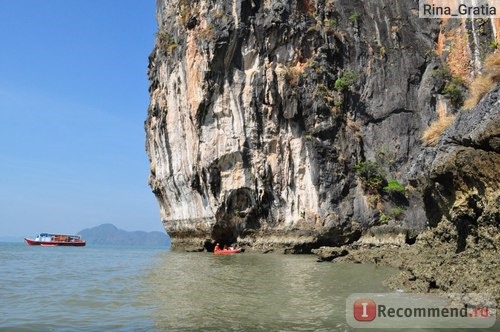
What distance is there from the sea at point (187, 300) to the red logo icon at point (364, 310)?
31 cm

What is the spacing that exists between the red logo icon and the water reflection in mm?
294

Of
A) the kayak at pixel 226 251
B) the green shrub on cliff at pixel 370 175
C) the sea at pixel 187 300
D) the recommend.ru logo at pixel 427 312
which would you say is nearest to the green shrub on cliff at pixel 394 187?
the green shrub on cliff at pixel 370 175

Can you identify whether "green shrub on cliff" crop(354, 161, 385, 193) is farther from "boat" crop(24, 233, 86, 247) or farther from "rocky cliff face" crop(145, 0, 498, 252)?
"boat" crop(24, 233, 86, 247)

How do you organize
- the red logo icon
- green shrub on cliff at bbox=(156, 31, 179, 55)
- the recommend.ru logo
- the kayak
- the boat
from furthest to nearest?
the boat → green shrub on cliff at bbox=(156, 31, 179, 55) → the kayak → the red logo icon → the recommend.ru logo

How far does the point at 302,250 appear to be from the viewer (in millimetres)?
28844

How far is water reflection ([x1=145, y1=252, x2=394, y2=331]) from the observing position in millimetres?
8359

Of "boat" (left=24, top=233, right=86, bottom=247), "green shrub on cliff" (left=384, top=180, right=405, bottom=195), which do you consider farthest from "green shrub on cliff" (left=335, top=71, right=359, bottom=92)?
"boat" (left=24, top=233, right=86, bottom=247)

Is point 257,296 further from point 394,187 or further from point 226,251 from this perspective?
point 226,251

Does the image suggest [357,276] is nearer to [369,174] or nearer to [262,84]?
[369,174]

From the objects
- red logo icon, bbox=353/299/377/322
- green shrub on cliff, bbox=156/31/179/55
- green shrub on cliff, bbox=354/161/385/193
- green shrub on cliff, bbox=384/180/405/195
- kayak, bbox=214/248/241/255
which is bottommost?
red logo icon, bbox=353/299/377/322

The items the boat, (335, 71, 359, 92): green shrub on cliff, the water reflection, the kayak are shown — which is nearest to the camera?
the water reflection

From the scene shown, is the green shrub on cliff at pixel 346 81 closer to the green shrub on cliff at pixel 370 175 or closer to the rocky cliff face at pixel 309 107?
the rocky cliff face at pixel 309 107

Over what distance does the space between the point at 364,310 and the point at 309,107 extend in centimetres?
2195

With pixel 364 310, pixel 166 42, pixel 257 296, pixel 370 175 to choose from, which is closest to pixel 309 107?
pixel 370 175
